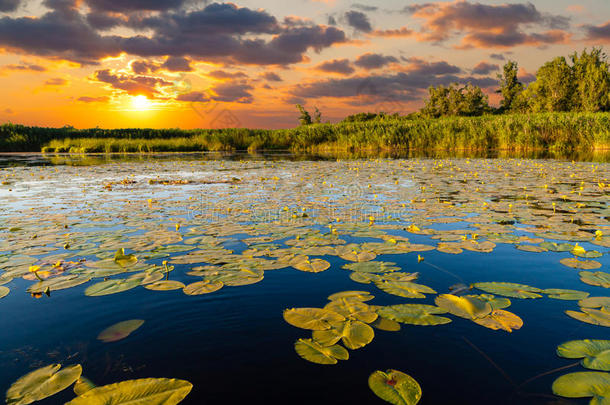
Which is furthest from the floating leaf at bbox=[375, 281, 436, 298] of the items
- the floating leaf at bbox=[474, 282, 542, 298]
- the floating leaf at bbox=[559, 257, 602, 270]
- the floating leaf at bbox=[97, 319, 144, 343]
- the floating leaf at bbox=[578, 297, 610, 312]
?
the floating leaf at bbox=[97, 319, 144, 343]

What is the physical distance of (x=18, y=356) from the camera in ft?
6.23

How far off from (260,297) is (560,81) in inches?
2608

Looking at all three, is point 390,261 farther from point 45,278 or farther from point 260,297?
point 45,278

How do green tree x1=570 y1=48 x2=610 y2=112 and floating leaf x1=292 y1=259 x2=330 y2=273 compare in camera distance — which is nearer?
floating leaf x1=292 y1=259 x2=330 y2=273

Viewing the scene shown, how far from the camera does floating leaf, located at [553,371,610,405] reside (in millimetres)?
1524

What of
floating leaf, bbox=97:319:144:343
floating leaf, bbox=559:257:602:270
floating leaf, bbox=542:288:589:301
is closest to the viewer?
floating leaf, bbox=97:319:144:343

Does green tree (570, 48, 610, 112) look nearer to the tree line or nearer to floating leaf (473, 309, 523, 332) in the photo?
the tree line

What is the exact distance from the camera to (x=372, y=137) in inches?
1075

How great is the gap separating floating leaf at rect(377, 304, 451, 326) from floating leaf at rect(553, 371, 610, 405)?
66 cm

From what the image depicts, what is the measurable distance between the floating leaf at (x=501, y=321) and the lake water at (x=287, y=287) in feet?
0.09

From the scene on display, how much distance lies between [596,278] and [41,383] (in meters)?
3.70

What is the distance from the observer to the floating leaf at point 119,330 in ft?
6.89

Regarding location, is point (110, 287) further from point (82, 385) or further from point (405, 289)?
point (405, 289)

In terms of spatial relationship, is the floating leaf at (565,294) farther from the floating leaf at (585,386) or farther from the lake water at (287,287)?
the floating leaf at (585,386)
